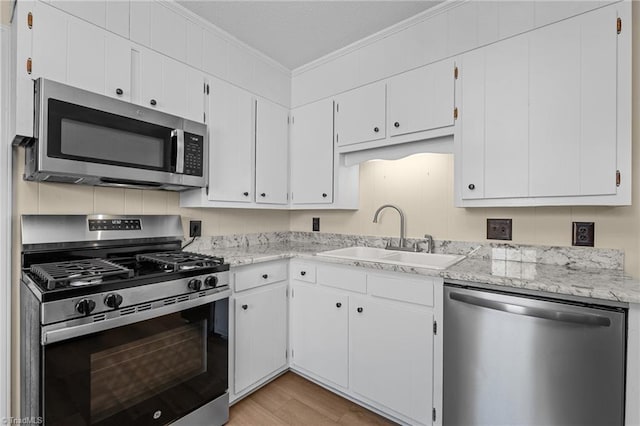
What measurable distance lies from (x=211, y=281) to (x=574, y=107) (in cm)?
202

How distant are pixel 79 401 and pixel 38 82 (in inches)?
52.9

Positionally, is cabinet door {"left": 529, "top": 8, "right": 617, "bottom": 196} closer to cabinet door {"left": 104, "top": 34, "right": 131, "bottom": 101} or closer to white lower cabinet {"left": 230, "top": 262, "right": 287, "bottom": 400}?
white lower cabinet {"left": 230, "top": 262, "right": 287, "bottom": 400}

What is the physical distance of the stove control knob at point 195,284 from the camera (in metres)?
1.51

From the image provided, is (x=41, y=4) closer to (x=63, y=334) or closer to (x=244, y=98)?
(x=244, y=98)

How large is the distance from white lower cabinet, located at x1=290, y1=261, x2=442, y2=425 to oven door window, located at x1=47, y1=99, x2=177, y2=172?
1163mm

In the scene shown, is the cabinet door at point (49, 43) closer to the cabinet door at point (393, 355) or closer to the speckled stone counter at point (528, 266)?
the speckled stone counter at point (528, 266)

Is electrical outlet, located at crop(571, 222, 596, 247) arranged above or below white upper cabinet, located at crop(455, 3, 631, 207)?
below

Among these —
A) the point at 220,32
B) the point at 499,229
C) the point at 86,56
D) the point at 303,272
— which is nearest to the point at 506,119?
the point at 499,229

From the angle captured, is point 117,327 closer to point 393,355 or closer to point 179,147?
point 179,147

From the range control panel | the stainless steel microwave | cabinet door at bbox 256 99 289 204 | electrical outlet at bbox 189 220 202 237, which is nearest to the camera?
the stainless steel microwave

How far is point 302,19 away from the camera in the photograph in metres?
1.98

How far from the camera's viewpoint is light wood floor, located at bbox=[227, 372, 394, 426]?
1.76m

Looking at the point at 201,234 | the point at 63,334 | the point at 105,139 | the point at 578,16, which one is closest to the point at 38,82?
the point at 105,139

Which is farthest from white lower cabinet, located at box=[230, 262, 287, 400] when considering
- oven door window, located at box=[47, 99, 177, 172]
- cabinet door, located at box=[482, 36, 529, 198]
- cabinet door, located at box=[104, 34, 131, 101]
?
cabinet door, located at box=[482, 36, 529, 198]
